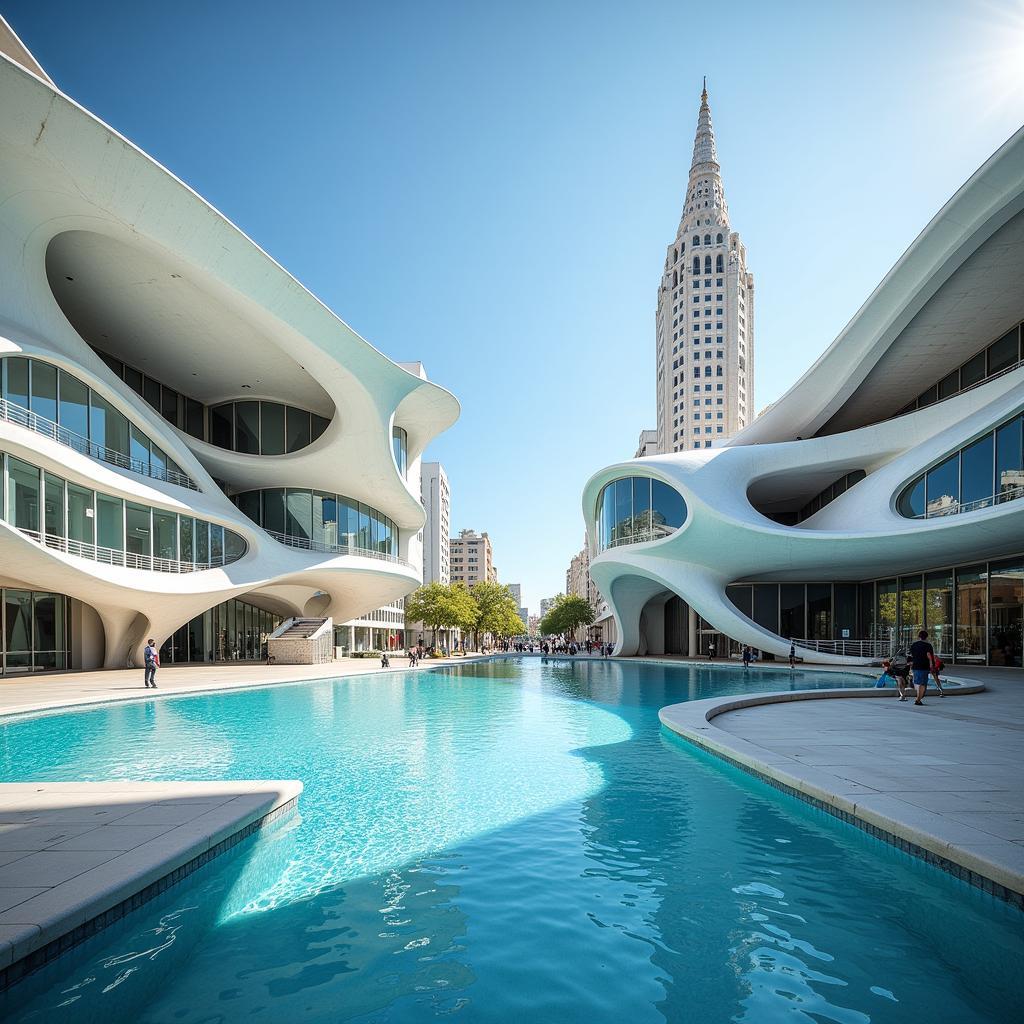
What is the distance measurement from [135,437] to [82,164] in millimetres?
9197

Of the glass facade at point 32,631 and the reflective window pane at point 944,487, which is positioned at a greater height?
the reflective window pane at point 944,487

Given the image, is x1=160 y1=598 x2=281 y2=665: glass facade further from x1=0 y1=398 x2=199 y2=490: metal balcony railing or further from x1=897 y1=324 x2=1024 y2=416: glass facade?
x1=897 y1=324 x2=1024 y2=416: glass facade

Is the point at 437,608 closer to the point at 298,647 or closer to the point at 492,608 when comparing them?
the point at 298,647

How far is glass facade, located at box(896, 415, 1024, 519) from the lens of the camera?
1939 centimetres

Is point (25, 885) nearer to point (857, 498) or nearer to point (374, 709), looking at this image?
point (374, 709)

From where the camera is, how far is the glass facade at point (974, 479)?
1939cm

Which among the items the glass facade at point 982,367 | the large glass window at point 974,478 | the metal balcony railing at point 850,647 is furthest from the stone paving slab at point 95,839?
the glass facade at point 982,367

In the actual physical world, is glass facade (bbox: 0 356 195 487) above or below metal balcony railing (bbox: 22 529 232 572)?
above

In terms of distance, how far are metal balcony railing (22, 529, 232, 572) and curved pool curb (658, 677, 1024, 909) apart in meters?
19.2

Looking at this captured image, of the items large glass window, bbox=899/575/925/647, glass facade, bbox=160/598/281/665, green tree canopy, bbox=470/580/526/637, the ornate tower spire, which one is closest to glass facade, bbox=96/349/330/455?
glass facade, bbox=160/598/281/665

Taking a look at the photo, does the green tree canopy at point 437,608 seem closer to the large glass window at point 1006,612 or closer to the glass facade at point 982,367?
the large glass window at point 1006,612

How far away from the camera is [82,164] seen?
16.7 meters

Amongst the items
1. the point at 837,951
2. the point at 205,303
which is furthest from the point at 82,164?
the point at 837,951

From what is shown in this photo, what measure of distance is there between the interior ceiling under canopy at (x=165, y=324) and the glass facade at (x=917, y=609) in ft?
86.2
